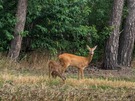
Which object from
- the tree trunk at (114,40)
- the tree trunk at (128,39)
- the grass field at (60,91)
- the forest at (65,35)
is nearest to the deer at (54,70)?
the grass field at (60,91)

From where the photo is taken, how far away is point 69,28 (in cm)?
2397

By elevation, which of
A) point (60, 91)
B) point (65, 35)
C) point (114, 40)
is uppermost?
point (65, 35)

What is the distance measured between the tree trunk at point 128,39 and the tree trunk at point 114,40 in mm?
1310

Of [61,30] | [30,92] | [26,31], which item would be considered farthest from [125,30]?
[30,92]

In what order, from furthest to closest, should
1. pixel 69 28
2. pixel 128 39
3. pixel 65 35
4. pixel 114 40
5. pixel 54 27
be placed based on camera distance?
pixel 128 39 < pixel 65 35 < pixel 114 40 < pixel 69 28 < pixel 54 27

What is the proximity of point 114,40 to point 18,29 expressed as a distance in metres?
5.22

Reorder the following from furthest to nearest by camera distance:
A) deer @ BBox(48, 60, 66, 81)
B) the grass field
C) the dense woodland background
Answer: the dense woodland background
deer @ BBox(48, 60, 66, 81)
the grass field

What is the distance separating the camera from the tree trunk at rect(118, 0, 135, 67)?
2544cm

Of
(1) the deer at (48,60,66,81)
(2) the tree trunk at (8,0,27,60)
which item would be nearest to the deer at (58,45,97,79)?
(1) the deer at (48,60,66,81)

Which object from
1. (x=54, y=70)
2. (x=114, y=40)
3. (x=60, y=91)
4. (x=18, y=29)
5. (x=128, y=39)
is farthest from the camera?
(x=128, y=39)

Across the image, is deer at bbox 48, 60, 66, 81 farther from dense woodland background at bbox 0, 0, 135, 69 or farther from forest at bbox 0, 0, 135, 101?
dense woodland background at bbox 0, 0, 135, 69

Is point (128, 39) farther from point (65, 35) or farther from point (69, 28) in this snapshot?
point (69, 28)

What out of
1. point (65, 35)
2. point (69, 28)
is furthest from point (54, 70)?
point (65, 35)

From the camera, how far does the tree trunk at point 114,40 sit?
24125mm
